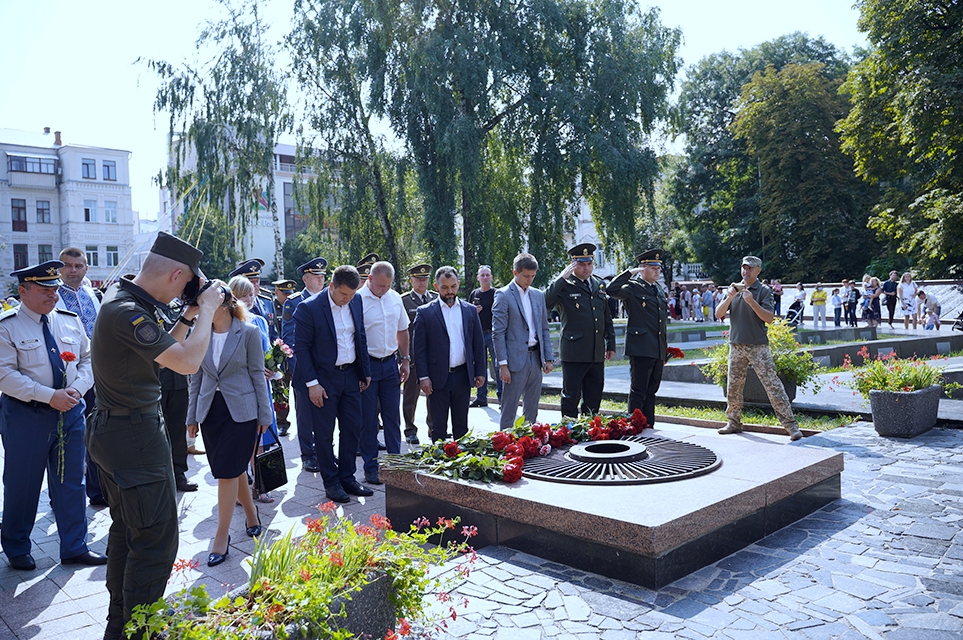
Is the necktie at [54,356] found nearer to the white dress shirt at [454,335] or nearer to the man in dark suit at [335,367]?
the man in dark suit at [335,367]

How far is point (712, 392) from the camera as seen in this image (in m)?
11.0

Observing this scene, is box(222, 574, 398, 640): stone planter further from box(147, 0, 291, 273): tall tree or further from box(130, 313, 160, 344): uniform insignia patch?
box(147, 0, 291, 273): tall tree

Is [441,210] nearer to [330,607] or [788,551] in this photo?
[788,551]

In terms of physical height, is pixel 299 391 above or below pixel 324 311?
below

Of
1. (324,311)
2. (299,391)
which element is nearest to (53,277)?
(324,311)

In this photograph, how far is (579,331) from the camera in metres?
7.84

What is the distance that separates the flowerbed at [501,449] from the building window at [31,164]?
66.8m

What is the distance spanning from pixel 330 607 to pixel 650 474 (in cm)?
282

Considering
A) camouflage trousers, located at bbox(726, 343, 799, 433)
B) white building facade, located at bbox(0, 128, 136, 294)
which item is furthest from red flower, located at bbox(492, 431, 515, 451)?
white building facade, located at bbox(0, 128, 136, 294)

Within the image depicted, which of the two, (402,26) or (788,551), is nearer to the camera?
(788,551)

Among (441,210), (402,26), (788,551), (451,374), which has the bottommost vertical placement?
(788,551)

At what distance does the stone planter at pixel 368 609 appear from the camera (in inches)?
121

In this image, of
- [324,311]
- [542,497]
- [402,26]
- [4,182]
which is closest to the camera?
[542,497]

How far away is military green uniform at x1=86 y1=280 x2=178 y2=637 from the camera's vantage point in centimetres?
317
